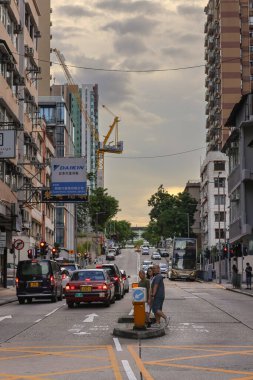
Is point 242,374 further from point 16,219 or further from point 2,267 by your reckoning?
point 2,267

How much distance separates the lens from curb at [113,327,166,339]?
18625mm

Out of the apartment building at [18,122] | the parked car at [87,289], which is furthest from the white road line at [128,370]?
the apartment building at [18,122]

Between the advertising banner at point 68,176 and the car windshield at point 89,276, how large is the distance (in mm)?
21524

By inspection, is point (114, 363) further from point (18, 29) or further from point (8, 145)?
point (18, 29)

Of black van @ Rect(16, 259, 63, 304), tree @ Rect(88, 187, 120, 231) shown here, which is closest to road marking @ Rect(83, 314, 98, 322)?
black van @ Rect(16, 259, 63, 304)

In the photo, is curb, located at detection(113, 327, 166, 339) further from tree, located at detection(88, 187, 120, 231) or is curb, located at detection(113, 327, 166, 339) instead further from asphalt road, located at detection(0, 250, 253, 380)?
tree, located at detection(88, 187, 120, 231)

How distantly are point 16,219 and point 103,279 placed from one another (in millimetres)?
20855

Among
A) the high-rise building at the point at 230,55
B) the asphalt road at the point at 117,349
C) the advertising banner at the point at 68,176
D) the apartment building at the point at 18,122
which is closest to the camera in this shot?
the asphalt road at the point at 117,349

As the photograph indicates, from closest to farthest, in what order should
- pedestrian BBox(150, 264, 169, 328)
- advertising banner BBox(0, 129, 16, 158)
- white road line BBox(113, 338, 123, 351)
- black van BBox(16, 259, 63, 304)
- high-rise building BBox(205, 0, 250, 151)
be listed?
white road line BBox(113, 338, 123, 351) → pedestrian BBox(150, 264, 169, 328) → black van BBox(16, 259, 63, 304) → advertising banner BBox(0, 129, 16, 158) → high-rise building BBox(205, 0, 250, 151)

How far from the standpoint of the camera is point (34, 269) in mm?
36188

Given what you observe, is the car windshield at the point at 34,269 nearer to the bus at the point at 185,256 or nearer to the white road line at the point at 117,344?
the white road line at the point at 117,344

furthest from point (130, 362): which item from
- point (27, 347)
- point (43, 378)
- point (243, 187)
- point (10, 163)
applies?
point (243, 187)

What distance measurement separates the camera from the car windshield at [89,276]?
1247 inches

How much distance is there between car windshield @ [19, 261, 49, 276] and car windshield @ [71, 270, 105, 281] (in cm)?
426
